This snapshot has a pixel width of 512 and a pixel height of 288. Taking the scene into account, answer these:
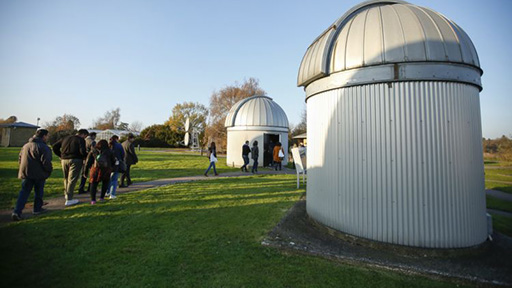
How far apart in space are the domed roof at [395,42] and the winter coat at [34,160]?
20.1 ft

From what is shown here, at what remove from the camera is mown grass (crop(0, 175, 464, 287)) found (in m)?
2.66

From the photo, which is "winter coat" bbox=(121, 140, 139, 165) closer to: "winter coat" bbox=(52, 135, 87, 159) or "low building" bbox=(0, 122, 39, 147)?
"winter coat" bbox=(52, 135, 87, 159)

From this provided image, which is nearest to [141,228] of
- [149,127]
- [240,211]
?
[240,211]

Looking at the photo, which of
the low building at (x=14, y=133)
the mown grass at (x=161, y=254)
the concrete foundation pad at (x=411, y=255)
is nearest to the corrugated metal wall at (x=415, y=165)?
the concrete foundation pad at (x=411, y=255)

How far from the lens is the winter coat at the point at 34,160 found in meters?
4.71

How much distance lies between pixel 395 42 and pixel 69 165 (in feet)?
26.3

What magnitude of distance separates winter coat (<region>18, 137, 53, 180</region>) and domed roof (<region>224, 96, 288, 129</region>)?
458 inches

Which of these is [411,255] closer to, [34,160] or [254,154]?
[34,160]

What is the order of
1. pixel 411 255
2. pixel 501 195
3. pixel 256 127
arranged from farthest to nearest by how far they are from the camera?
pixel 256 127
pixel 501 195
pixel 411 255

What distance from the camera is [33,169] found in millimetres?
4742

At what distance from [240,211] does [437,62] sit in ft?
15.8

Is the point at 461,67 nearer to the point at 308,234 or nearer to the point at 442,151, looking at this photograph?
the point at 442,151

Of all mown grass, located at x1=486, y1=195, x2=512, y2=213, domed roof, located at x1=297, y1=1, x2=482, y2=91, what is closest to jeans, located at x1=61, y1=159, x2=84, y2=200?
domed roof, located at x1=297, y1=1, x2=482, y2=91

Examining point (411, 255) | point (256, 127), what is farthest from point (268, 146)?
point (411, 255)
